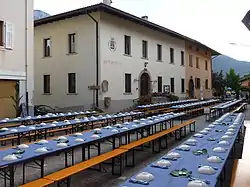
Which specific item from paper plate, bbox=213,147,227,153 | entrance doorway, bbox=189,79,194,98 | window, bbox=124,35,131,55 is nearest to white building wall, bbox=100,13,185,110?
window, bbox=124,35,131,55

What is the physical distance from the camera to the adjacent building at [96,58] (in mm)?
16766

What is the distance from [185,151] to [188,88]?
24.7 metres

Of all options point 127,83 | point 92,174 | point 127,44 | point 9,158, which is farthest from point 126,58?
point 9,158

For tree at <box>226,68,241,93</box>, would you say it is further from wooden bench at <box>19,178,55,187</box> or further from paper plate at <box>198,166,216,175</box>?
wooden bench at <box>19,178,55,187</box>

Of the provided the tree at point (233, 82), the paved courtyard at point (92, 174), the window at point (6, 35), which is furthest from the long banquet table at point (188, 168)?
the tree at point (233, 82)

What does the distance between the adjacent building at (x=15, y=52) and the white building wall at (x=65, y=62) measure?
4.19 metres

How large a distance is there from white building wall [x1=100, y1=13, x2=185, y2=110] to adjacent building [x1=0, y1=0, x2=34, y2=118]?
450 cm

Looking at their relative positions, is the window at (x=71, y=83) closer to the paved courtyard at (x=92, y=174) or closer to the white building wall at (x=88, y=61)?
the white building wall at (x=88, y=61)

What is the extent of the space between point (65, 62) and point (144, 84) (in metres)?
5.76

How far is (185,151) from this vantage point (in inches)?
150

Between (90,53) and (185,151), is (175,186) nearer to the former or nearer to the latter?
(185,151)

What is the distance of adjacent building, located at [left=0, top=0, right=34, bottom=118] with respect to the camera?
12078 millimetres

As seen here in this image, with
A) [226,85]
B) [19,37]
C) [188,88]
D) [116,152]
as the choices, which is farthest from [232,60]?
[116,152]

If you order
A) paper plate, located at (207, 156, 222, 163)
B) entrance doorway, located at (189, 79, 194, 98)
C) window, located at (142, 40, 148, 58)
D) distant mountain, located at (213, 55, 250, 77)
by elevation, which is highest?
distant mountain, located at (213, 55, 250, 77)
